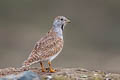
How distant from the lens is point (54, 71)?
19672 millimetres

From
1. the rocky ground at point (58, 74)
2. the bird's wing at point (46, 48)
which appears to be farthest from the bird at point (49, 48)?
the rocky ground at point (58, 74)

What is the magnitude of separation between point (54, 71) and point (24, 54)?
11.1 meters

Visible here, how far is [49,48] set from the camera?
771 inches

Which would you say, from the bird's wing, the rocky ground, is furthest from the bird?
the rocky ground

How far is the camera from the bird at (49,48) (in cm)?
1922

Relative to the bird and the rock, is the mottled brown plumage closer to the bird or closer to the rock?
the bird

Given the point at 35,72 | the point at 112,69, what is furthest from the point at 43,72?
the point at 112,69

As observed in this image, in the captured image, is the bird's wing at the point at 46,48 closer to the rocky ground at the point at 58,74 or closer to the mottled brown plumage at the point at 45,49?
the mottled brown plumage at the point at 45,49

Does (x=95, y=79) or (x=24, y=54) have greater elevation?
(x=24, y=54)

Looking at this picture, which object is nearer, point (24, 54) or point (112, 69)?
point (112, 69)

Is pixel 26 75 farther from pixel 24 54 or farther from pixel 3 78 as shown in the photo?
pixel 24 54

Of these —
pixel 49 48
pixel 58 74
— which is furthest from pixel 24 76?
pixel 49 48

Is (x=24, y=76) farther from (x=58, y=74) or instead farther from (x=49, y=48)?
(x=49, y=48)

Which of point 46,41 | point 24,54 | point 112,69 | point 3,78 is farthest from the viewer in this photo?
point 24,54
